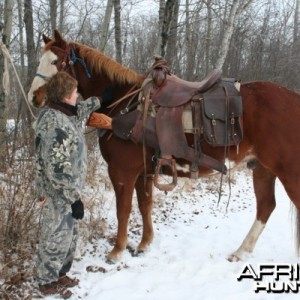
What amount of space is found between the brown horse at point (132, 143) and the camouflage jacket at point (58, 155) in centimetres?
66

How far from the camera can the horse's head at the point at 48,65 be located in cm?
331

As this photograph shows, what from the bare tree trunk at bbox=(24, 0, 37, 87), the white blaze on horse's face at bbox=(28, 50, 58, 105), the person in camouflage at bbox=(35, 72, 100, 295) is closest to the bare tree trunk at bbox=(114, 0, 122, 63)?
the bare tree trunk at bbox=(24, 0, 37, 87)

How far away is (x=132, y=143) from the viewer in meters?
3.33

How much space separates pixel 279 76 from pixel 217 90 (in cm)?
1293

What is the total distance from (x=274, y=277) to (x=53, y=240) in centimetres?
206

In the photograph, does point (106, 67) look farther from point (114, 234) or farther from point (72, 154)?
point (114, 234)

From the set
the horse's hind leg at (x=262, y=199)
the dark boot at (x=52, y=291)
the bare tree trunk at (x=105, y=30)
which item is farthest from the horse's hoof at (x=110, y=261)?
the bare tree trunk at (x=105, y=30)

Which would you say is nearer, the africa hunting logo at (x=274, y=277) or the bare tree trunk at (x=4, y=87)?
the africa hunting logo at (x=274, y=277)

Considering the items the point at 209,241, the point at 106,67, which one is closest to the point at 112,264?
the point at 209,241

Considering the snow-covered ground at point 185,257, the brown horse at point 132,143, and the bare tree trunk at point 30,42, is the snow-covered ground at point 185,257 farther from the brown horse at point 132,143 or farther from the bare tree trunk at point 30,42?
the bare tree trunk at point 30,42

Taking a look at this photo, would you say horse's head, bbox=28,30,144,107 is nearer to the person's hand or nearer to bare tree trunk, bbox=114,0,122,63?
the person's hand

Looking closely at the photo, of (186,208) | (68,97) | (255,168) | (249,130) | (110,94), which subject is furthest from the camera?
(186,208)

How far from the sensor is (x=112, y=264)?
3459mm

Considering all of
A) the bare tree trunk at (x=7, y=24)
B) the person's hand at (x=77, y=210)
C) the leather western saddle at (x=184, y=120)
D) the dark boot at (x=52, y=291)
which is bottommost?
the dark boot at (x=52, y=291)
